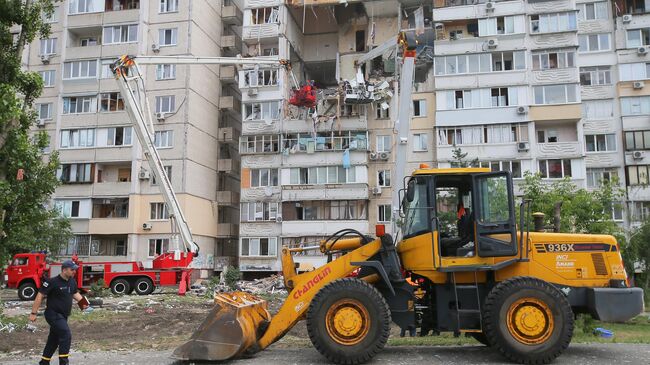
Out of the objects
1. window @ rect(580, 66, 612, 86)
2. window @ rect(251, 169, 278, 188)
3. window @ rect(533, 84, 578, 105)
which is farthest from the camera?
window @ rect(251, 169, 278, 188)

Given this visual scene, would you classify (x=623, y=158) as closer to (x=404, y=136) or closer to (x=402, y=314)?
(x=404, y=136)

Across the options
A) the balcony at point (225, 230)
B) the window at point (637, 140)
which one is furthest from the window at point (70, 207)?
the window at point (637, 140)

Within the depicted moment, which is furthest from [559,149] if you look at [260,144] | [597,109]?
[260,144]

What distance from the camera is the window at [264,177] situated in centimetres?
4253

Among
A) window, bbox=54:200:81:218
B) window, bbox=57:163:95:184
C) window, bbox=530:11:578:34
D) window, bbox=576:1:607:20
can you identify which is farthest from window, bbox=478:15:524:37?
window, bbox=54:200:81:218

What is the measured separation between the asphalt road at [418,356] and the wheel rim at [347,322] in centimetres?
56

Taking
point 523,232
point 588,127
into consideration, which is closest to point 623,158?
point 588,127

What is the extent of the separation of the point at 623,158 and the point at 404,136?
32.1m

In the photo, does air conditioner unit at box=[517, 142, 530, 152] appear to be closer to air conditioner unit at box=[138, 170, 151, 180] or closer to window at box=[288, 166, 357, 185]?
window at box=[288, 166, 357, 185]

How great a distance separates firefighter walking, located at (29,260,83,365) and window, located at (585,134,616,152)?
39742 mm

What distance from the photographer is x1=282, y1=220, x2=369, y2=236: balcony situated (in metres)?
40.6

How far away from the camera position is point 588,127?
1635 inches

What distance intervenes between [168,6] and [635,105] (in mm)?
35802

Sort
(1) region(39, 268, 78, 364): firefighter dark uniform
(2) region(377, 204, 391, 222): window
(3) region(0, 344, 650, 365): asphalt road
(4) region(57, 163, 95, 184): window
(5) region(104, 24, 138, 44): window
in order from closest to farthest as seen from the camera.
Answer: (1) region(39, 268, 78, 364): firefighter dark uniform → (3) region(0, 344, 650, 365): asphalt road → (2) region(377, 204, 391, 222): window → (4) region(57, 163, 95, 184): window → (5) region(104, 24, 138, 44): window
